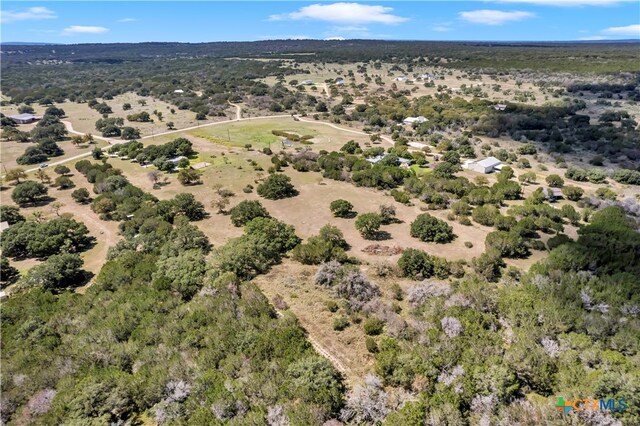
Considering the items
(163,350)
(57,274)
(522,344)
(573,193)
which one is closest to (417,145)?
(573,193)

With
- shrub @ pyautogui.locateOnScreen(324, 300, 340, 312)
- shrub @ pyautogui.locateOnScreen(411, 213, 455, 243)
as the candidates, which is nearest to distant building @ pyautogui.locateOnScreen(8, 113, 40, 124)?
shrub @ pyautogui.locateOnScreen(411, 213, 455, 243)

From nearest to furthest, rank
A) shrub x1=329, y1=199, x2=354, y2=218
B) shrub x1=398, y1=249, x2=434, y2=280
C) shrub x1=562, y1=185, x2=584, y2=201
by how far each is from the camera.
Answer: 1. shrub x1=398, y1=249, x2=434, y2=280
2. shrub x1=329, y1=199, x2=354, y2=218
3. shrub x1=562, y1=185, x2=584, y2=201

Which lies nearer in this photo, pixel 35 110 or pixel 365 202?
pixel 365 202

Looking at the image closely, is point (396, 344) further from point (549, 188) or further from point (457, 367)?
point (549, 188)

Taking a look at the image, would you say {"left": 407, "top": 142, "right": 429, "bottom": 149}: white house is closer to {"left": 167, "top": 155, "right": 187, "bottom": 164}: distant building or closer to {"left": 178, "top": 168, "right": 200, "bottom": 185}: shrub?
{"left": 178, "top": 168, "right": 200, "bottom": 185}: shrub

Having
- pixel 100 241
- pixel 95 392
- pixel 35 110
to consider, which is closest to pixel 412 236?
pixel 95 392

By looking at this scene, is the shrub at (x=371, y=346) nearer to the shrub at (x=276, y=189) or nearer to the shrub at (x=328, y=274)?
the shrub at (x=328, y=274)
